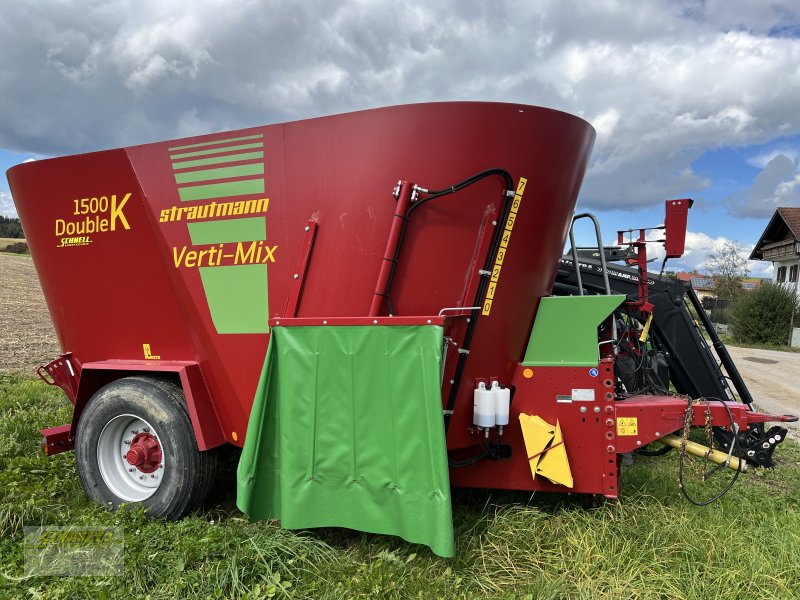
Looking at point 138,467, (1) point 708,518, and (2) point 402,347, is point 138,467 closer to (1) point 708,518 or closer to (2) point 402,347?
(2) point 402,347

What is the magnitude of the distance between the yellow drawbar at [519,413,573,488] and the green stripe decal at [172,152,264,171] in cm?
222

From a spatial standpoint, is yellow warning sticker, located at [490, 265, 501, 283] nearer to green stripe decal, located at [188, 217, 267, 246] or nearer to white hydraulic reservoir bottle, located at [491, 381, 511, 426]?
white hydraulic reservoir bottle, located at [491, 381, 511, 426]

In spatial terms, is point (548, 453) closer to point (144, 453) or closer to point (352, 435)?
point (352, 435)

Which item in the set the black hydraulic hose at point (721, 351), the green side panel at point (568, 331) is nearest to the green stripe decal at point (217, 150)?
the green side panel at point (568, 331)

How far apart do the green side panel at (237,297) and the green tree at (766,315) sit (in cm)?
2144

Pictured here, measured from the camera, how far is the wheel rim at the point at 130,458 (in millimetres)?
3637

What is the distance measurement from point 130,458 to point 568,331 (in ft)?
9.28

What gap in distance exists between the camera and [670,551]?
9.84 feet

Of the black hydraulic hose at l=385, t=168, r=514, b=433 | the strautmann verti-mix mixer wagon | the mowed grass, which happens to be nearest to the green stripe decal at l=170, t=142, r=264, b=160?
the strautmann verti-mix mixer wagon

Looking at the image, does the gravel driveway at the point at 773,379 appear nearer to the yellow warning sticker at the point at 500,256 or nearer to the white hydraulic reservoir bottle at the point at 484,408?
the white hydraulic reservoir bottle at the point at 484,408

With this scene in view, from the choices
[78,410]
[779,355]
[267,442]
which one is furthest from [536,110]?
[779,355]

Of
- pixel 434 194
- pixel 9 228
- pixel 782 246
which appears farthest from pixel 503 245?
pixel 9 228

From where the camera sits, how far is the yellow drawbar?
3102mm

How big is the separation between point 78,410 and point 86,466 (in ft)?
1.36
